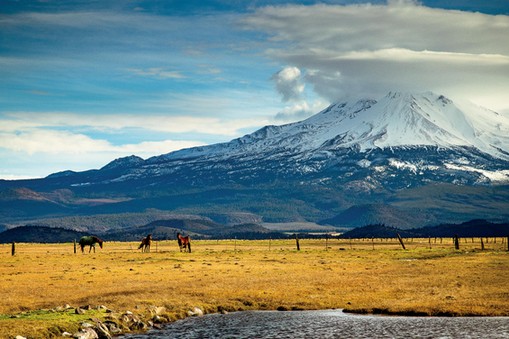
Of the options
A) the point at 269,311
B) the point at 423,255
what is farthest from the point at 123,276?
the point at 423,255

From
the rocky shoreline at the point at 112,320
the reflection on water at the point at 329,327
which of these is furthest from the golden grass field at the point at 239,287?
the reflection on water at the point at 329,327

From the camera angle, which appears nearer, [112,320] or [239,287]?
[112,320]

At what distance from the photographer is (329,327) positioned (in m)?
44.5

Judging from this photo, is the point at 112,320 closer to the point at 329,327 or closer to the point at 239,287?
the point at 329,327

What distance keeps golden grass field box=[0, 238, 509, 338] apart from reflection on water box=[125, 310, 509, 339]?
8.06 feet

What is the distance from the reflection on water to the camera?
42.2 meters

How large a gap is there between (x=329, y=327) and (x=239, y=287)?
55.3 ft

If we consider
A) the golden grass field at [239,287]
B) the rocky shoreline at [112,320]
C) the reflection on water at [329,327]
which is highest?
the golden grass field at [239,287]

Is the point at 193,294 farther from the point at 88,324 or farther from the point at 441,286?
the point at 441,286

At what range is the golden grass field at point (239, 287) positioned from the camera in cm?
4925

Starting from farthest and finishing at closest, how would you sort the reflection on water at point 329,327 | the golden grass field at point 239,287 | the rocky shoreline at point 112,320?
the golden grass field at point 239,287, the reflection on water at point 329,327, the rocky shoreline at point 112,320

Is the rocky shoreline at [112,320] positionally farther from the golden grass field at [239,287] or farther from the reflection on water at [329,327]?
the reflection on water at [329,327]

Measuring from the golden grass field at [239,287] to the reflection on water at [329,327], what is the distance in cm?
246

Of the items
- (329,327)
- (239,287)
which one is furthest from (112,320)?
(239,287)
